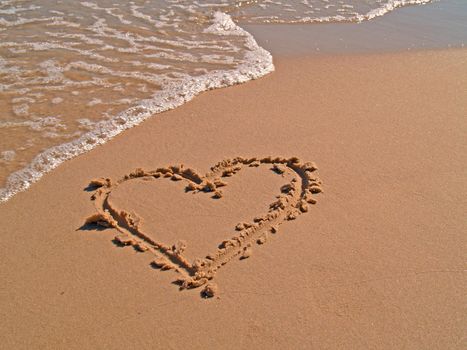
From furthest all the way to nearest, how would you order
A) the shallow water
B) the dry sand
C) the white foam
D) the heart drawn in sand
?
the shallow water, the white foam, the heart drawn in sand, the dry sand

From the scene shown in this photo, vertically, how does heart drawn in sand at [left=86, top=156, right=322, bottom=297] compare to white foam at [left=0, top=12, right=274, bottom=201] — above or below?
below

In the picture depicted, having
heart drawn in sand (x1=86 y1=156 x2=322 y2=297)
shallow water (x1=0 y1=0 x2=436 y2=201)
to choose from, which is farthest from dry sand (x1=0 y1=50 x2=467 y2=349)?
shallow water (x1=0 y1=0 x2=436 y2=201)

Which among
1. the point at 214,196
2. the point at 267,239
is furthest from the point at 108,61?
the point at 267,239

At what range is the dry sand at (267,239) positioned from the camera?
2734 mm

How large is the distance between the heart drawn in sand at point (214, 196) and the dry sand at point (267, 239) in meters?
0.05

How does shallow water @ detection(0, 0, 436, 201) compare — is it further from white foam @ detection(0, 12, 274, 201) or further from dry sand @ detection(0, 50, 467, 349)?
dry sand @ detection(0, 50, 467, 349)

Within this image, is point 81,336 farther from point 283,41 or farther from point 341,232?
point 283,41

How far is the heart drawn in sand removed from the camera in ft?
10.2

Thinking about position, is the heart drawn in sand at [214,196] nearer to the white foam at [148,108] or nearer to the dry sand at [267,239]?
the dry sand at [267,239]

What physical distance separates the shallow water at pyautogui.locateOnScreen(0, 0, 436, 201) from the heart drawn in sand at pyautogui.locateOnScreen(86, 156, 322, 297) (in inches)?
29.7

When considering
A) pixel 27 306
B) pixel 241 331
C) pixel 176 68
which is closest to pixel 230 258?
pixel 241 331

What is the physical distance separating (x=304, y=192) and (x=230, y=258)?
2.81ft

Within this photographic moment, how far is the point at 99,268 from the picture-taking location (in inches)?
122

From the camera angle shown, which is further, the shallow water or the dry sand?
the shallow water
